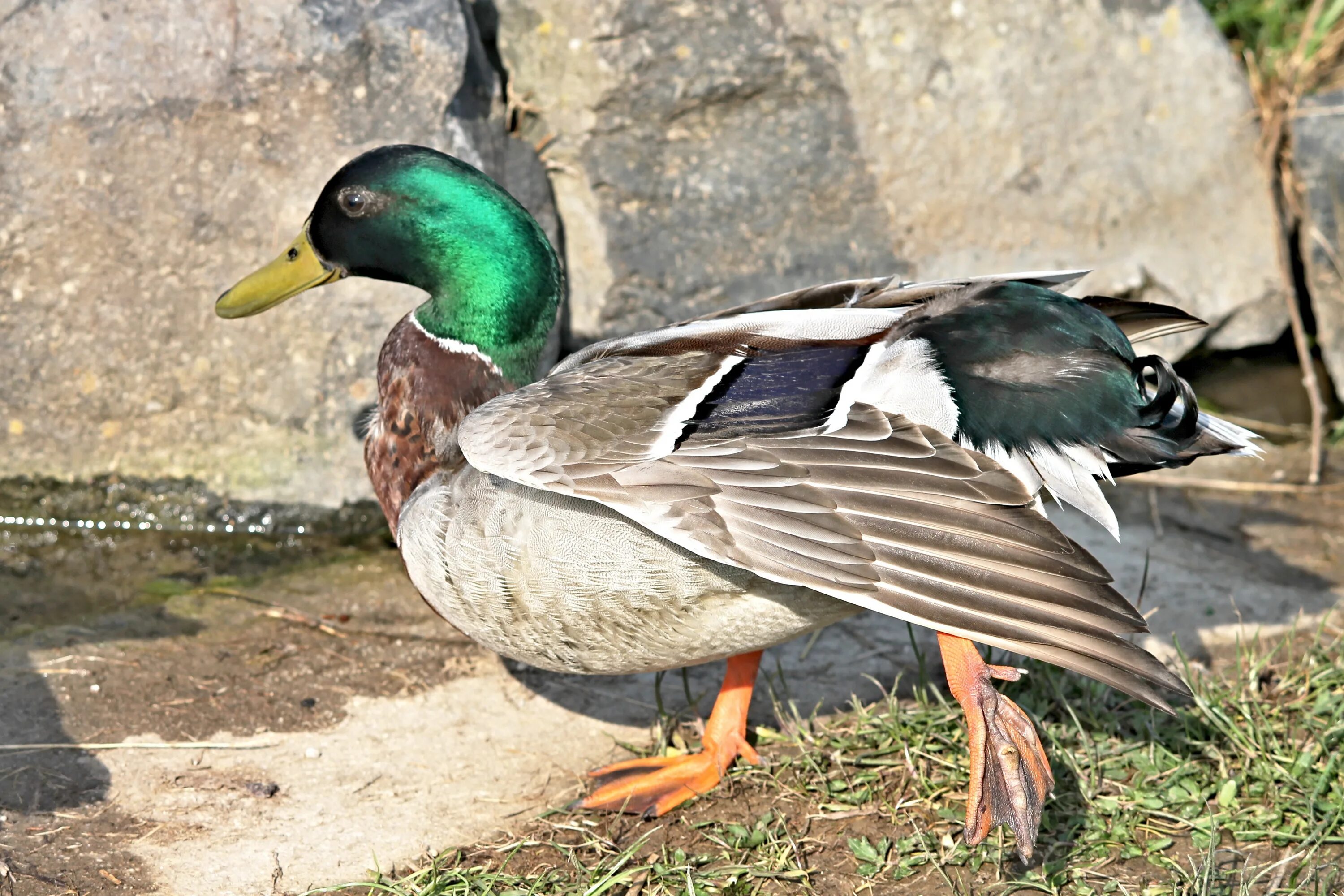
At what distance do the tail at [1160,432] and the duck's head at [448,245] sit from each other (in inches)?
56.8

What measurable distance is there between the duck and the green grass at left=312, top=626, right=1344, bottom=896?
179 mm

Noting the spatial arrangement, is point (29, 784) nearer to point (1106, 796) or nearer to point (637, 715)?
point (637, 715)

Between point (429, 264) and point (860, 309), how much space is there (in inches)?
43.3

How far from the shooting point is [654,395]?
2736mm

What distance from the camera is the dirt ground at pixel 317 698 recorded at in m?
2.91

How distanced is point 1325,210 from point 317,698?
4239 millimetres

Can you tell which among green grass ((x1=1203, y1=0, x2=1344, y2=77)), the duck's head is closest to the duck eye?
the duck's head

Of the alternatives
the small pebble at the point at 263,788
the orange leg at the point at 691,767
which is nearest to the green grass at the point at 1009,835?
the orange leg at the point at 691,767

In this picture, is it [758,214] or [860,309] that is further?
[758,214]

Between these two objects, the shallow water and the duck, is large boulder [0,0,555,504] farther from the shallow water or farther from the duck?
the duck

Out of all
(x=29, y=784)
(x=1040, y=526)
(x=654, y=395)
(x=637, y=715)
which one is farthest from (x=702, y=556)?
(x=29, y=784)

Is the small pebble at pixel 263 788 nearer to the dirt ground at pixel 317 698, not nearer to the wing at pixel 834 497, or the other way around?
the dirt ground at pixel 317 698

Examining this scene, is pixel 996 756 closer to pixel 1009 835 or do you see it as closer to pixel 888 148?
pixel 1009 835

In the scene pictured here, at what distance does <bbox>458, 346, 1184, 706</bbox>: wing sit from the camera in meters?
2.31
